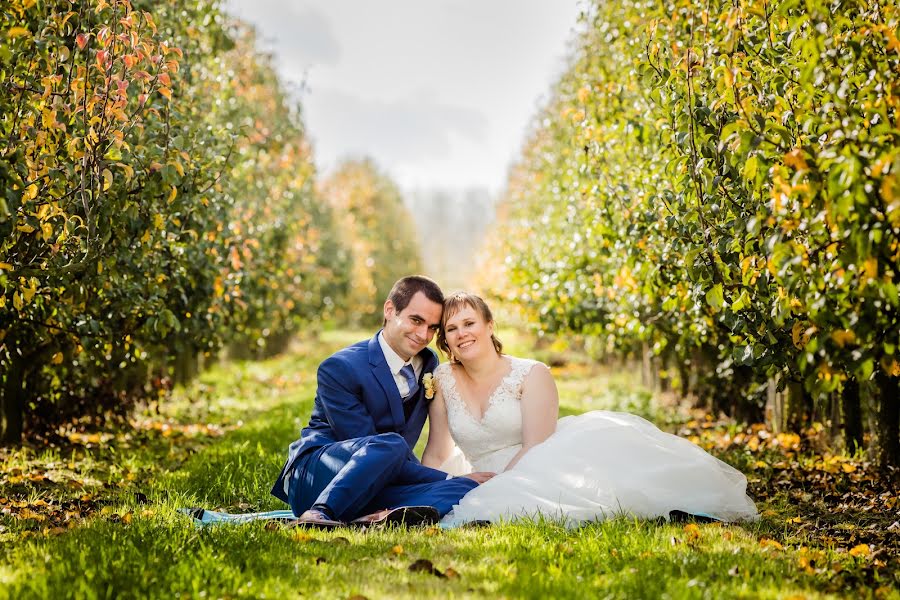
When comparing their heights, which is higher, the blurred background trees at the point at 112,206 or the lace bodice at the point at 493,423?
the blurred background trees at the point at 112,206

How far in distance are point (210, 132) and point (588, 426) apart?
5306mm

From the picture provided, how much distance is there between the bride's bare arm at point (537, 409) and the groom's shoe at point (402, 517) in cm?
97

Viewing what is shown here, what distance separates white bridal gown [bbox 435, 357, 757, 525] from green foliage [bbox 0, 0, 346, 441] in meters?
3.04

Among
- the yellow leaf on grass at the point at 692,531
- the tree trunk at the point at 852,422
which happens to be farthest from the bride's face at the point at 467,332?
the tree trunk at the point at 852,422

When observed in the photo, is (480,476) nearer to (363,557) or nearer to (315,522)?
(315,522)

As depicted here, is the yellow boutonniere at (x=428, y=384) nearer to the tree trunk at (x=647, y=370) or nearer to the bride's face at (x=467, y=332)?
the bride's face at (x=467, y=332)

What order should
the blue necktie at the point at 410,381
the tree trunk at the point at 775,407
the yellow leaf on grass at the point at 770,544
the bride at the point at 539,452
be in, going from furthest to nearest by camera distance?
1. the tree trunk at the point at 775,407
2. the blue necktie at the point at 410,381
3. the bride at the point at 539,452
4. the yellow leaf on grass at the point at 770,544

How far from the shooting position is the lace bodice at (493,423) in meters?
6.05

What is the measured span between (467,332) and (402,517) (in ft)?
5.25

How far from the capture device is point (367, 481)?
4902 mm

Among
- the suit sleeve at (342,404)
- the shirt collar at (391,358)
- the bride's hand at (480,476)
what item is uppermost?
the shirt collar at (391,358)

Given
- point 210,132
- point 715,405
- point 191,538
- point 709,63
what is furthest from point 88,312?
point 715,405

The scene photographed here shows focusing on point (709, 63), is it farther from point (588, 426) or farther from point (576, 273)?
point (576, 273)

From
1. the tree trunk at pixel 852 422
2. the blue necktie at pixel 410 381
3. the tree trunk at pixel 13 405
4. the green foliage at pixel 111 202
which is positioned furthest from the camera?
the tree trunk at pixel 13 405
